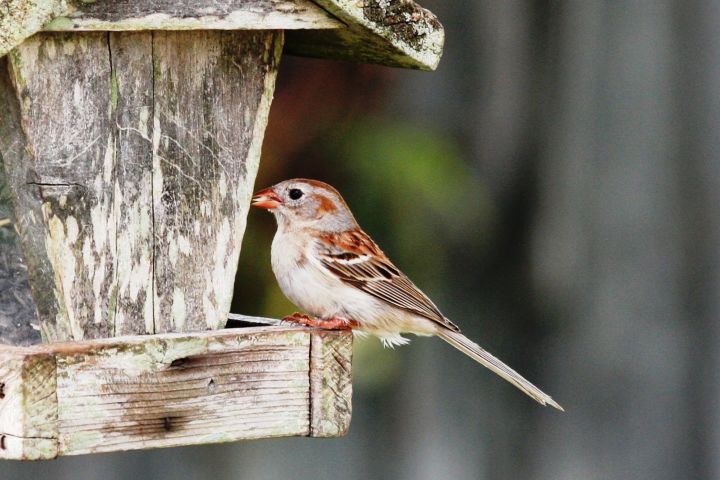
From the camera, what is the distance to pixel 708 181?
4.99m

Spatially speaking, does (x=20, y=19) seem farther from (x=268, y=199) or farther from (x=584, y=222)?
(x=584, y=222)

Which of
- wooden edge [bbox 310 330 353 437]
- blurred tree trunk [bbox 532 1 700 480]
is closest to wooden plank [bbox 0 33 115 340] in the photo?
wooden edge [bbox 310 330 353 437]

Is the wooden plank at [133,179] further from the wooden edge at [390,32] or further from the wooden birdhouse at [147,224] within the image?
the wooden edge at [390,32]

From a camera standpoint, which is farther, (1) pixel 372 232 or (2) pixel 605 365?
(2) pixel 605 365

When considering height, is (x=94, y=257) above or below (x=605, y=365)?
above

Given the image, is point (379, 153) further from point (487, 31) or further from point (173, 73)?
point (173, 73)

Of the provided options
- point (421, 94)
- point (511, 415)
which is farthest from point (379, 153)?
point (511, 415)

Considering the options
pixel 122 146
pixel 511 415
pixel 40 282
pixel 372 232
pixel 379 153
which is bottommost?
pixel 511 415

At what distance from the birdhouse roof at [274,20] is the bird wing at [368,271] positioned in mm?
653

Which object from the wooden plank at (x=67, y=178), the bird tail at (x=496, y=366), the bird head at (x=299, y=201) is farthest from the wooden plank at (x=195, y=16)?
the bird tail at (x=496, y=366)

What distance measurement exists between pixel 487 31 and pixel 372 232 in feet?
3.12

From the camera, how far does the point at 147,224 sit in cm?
299

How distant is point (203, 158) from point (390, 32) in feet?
1.67

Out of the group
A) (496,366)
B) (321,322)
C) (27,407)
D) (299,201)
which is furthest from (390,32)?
(496,366)
